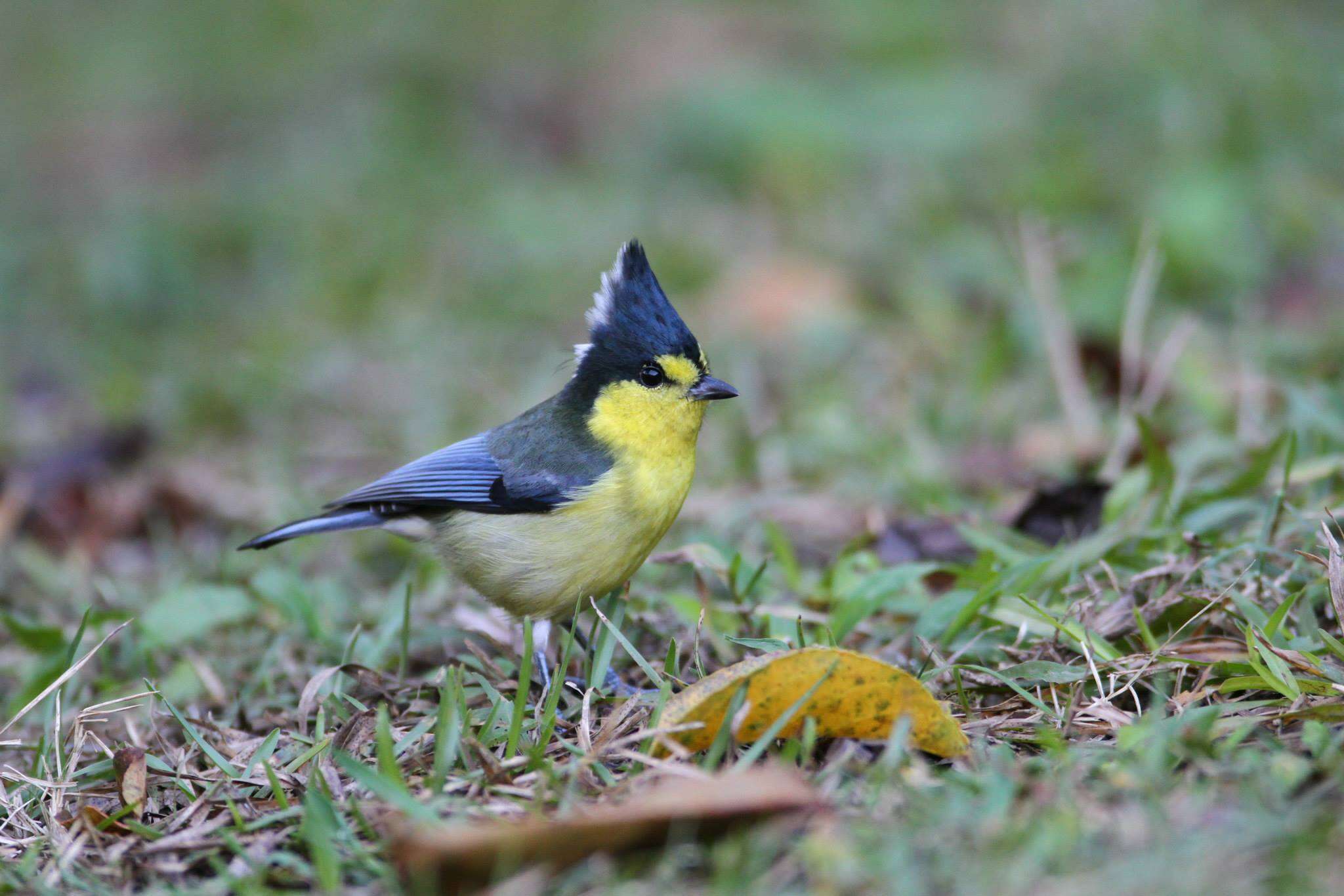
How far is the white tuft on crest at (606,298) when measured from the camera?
375 cm

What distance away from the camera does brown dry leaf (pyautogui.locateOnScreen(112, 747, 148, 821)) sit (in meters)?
2.81

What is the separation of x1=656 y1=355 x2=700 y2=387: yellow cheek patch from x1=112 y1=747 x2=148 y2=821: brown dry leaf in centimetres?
171

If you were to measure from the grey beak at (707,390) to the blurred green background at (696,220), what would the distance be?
1.03 meters

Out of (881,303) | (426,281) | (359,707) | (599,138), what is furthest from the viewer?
(599,138)

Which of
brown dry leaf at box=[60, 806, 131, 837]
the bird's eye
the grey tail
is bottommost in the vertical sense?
brown dry leaf at box=[60, 806, 131, 837]

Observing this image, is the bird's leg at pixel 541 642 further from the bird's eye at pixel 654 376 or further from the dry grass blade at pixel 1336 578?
the dry grass blade at pixel 1336 578

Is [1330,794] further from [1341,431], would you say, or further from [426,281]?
[426,281]

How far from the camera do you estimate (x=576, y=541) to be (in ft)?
11.5

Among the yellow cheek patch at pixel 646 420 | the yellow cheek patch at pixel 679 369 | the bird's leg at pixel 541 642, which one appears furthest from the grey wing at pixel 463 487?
the yellow cheek patch at pixel 679 369

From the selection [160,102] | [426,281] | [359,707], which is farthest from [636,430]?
[160,102]

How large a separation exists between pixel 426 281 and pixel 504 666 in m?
4.69

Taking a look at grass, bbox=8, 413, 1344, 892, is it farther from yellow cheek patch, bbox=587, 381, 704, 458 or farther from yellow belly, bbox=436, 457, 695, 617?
yellow cheek patch, bbox=587, 381, 704, 458

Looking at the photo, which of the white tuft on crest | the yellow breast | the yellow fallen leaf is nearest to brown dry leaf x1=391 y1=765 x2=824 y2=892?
the yellow fallen leaf

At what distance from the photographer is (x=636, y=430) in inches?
146
